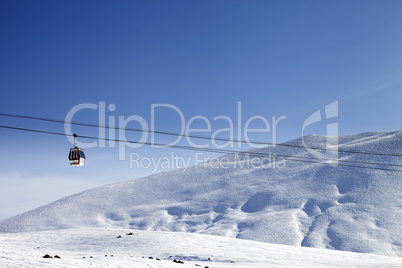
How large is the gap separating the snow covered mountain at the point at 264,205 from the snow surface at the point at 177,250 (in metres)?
62.6

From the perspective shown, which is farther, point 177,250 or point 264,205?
point 264,205

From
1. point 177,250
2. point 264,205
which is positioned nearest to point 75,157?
point 177,250

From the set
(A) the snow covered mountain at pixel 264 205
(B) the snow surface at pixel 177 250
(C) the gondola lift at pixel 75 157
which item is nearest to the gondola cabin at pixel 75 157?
(C) the gondola lift at pixel 75 157

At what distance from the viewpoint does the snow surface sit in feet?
93.8

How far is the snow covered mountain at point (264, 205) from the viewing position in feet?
325

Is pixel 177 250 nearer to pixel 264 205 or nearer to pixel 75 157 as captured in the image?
pixel 75 157

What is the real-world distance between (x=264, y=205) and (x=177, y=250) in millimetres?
99318

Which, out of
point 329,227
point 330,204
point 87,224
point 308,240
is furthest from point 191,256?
point 87,224

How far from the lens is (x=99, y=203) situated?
5945 inches

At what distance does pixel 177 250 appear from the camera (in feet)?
106

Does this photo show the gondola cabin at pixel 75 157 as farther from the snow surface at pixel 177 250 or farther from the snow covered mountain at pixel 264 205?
the snow covered mountain at pixel 264 205

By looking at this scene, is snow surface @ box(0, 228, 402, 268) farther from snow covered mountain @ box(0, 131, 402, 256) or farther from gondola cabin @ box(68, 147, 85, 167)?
snow covered mountain @ box(0, 131, 402, 256)

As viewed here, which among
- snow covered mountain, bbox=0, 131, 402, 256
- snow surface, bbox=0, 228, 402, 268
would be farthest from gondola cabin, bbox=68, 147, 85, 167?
snow covered mountain, bbox=0, 131, 402, 256

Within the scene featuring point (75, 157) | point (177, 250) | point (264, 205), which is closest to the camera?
point (75, 157)
